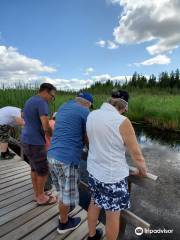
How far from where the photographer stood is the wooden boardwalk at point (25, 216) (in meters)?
2.59

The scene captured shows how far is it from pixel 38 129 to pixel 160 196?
355 centimetres

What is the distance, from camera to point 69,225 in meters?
2.68

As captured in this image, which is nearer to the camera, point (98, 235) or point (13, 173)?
point (98, 235)

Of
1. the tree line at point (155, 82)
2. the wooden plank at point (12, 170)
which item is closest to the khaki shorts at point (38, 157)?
the wooden plank at point (12, 170)

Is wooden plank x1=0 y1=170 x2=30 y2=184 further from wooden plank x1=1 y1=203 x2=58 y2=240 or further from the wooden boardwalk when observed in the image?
wooden plank x1=1 y1=203 x2=58 y2=240

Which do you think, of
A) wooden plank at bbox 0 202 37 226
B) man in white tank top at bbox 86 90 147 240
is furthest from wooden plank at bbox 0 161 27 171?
man in white tank top at bbox 86 90 147 240

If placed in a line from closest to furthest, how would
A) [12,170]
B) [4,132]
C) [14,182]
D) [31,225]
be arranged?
[31,225] → [14,182] → [12,170] → [4,132]

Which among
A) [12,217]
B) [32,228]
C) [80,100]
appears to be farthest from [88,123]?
[12,217]

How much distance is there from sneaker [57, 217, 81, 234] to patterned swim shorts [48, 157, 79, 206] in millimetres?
435

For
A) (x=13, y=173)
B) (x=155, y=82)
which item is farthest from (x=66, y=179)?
(x=155, y=82)

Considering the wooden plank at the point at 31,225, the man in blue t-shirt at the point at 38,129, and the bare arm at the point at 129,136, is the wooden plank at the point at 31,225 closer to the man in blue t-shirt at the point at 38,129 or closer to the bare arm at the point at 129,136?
the man in blue t-shirt at the point at 38,129

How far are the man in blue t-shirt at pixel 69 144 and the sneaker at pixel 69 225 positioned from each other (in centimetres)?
40

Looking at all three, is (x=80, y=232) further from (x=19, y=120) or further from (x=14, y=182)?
(x=19, y=120)

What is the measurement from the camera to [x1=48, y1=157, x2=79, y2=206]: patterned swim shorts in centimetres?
230
